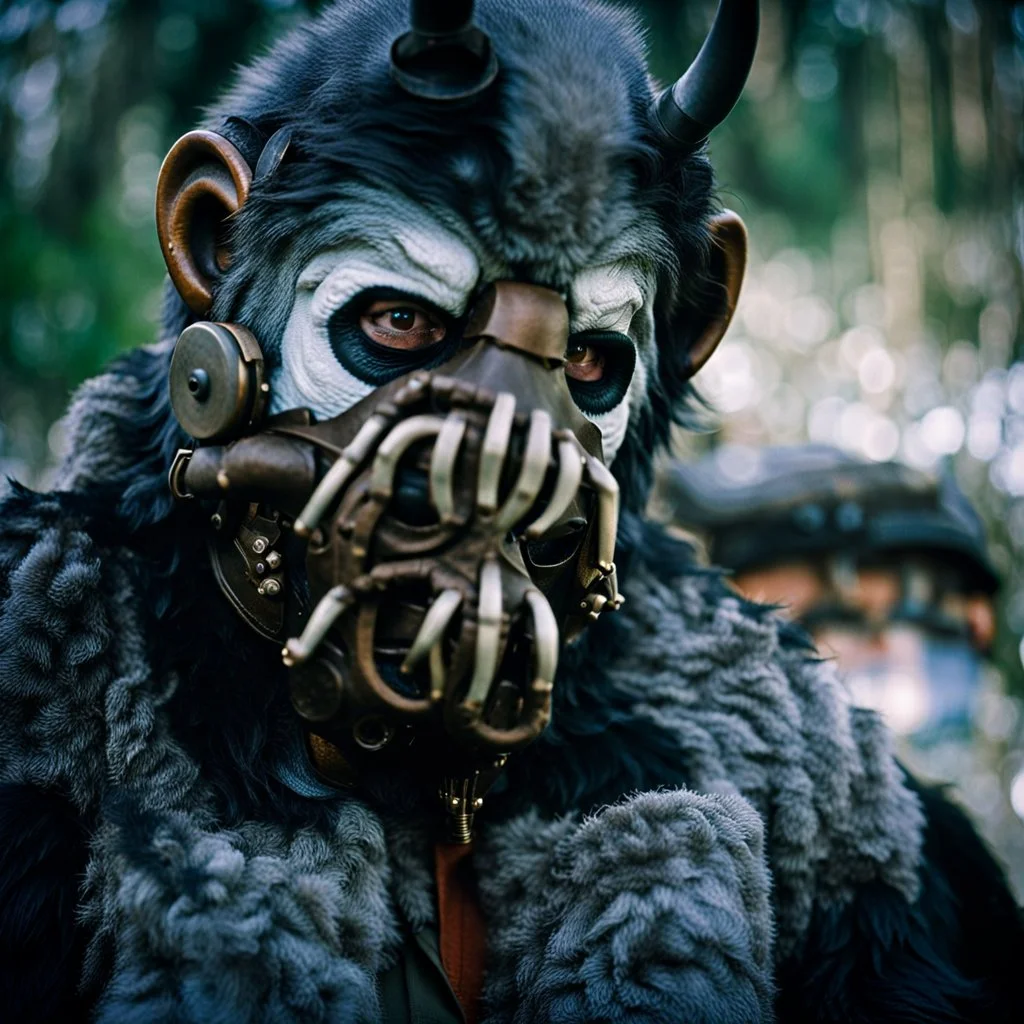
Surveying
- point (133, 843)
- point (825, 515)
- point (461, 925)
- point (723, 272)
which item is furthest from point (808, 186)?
point (133, 843)

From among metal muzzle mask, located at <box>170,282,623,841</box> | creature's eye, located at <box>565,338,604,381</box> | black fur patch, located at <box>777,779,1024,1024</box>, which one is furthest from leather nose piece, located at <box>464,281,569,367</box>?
black fur patch, located at <box>777,779,1024,1024</box>

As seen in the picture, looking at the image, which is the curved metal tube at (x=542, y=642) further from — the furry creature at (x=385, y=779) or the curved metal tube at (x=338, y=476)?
the furry creature at (x=385, y=779)

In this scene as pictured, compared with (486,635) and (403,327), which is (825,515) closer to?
(403,327)

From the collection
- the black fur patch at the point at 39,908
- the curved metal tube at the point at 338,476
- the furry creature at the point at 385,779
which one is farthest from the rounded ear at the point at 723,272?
the black fur patch at the point at 39,908

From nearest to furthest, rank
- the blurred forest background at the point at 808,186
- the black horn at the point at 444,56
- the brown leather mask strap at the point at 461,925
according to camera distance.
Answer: the black horn at the point at 444,56 < the brown leather mask strap at the point at 461,925 < the blurred forest background at the point at 808,186

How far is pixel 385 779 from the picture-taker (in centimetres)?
168

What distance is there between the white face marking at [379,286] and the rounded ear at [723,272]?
28 centimetres

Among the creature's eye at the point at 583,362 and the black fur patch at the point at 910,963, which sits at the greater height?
the creature's eye at the point at 583,362

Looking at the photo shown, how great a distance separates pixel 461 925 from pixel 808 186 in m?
4.57

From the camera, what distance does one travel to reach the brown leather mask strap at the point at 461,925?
1695 millimetres

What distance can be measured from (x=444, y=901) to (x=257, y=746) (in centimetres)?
39

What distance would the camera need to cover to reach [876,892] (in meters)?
1.86

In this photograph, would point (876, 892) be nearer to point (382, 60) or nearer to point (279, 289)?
point (279, 289)

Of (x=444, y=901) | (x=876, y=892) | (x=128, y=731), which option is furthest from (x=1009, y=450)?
(x=128, y=731)
